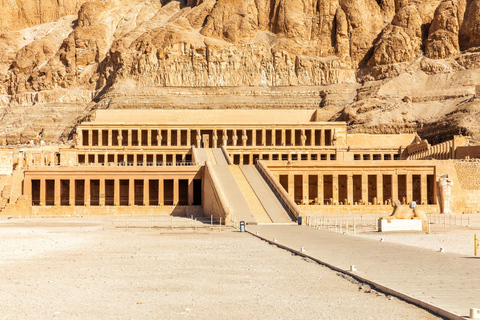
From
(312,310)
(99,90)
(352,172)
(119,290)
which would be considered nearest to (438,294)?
(312,310)

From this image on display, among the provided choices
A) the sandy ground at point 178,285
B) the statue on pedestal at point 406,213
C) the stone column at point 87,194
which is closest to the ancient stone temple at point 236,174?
the stone column at point 87,194

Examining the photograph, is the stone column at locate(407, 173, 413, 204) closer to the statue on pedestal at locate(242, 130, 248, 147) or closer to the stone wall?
the stone wall

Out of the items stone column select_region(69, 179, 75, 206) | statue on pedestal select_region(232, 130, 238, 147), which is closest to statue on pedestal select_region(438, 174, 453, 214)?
stone column select_region(69, 179, 75, 206)

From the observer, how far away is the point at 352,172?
61.8 metres

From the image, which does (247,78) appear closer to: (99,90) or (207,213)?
(99,90)

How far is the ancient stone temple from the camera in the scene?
5494cm

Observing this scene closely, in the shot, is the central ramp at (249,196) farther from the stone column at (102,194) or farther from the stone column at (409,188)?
the stone column at (409,188)

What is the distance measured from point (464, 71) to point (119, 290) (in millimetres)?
106582

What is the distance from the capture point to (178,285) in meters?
17.1

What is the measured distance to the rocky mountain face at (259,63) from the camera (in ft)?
376

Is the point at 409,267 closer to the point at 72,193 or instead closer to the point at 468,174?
the point at 468,174

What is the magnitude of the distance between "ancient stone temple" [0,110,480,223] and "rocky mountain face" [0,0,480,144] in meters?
18.5

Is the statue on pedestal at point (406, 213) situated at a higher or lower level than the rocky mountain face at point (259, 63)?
lower

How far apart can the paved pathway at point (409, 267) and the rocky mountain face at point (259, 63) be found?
7580cm
